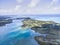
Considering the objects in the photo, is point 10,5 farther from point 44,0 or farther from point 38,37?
point 38,37

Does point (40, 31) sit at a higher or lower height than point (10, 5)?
lower

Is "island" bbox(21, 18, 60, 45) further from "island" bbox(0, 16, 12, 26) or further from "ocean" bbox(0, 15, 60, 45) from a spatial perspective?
"island" bbox(0, 16, 12, 26)

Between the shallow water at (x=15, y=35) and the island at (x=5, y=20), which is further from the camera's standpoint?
the island at (x=5, y=20)

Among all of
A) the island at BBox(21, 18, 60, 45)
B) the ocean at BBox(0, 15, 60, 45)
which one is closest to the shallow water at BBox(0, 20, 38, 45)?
the ocean at BBox(0, 15, 60, 45)

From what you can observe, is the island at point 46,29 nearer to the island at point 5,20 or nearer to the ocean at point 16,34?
the ocean at point 16,34

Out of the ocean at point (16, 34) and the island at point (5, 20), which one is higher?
the island at point (5, 20)

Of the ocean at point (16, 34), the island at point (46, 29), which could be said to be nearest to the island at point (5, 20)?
the ocean at point (16, 34)

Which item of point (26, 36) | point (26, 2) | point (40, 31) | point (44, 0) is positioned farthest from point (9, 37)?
point (44, 0)

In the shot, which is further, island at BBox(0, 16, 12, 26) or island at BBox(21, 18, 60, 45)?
island at BBox(0, 16, 12, 26)
